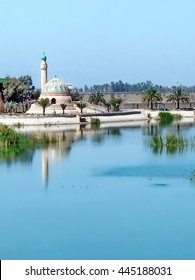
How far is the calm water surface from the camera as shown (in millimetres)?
12992

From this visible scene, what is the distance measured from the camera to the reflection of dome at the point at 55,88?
2103 inches

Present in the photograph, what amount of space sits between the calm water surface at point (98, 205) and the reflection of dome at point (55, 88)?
2585 cm

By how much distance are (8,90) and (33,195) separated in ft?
137

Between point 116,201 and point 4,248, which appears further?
point 116,201

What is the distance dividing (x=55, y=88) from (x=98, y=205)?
37.3 meters

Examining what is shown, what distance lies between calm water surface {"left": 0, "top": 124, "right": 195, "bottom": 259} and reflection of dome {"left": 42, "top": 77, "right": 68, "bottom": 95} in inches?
1018

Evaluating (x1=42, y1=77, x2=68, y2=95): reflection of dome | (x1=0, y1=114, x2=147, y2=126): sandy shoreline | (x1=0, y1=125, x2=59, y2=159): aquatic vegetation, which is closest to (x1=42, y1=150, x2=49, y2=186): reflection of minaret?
(x1=0, y1=125, x2=59, y2=159): aquatic vegetation

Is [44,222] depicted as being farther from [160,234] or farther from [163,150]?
[163,150]

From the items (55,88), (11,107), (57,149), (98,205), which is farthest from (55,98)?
(98,205)

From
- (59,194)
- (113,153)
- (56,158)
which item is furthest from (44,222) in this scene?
(113,153)

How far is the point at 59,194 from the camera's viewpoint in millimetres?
18281

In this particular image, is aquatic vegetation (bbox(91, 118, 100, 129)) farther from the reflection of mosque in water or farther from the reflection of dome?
the reflection of dome

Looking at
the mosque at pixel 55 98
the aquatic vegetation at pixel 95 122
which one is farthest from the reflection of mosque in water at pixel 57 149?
the mosque at pixel 55 98

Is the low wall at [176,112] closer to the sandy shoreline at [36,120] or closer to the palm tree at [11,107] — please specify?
the sandy shoreline at [36,120]
